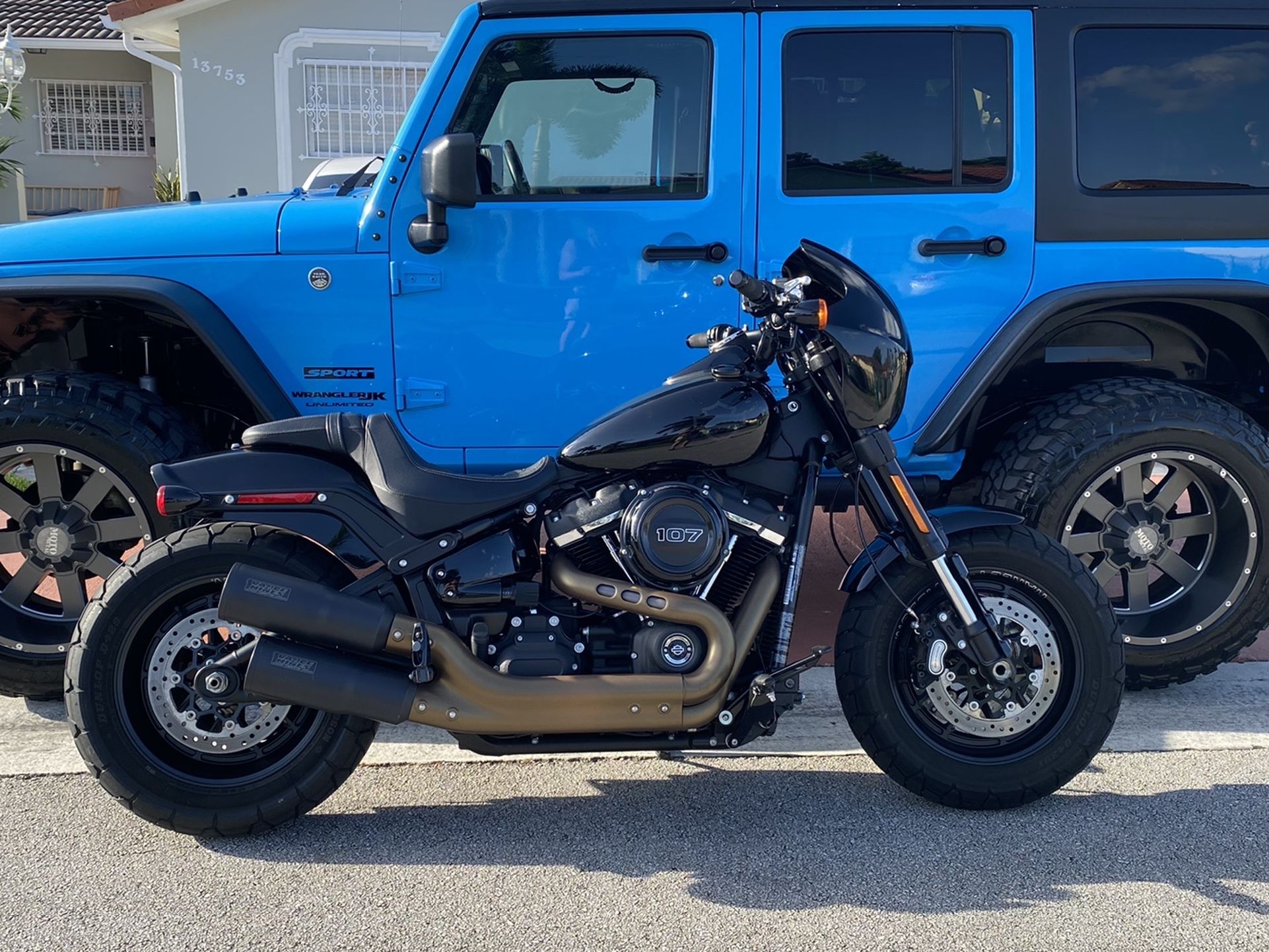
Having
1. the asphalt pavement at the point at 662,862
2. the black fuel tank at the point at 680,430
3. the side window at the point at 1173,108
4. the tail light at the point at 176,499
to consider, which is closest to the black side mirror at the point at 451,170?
the black fuel tank at the point at 680,430

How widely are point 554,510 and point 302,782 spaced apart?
1.00 meters

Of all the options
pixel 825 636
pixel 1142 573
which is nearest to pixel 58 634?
pixel 825 636

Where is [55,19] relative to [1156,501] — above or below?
above

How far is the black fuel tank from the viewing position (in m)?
3.22

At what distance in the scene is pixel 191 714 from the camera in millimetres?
3303

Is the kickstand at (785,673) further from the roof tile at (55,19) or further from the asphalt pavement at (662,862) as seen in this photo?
the roof tile at (55,19)

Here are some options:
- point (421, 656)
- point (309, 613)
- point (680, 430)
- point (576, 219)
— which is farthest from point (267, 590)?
point (576, 219)

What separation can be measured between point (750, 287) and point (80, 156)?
1827cm

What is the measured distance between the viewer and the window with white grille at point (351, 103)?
13656 mm

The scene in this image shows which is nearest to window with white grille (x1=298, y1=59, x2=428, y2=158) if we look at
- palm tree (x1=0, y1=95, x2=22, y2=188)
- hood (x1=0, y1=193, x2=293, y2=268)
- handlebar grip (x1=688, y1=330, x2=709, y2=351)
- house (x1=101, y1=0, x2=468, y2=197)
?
house (x1=101, y1=0, x2=468, y2=197)

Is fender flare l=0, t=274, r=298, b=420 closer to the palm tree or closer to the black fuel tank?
the black fuel tank

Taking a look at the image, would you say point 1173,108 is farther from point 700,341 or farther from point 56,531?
point 56,531

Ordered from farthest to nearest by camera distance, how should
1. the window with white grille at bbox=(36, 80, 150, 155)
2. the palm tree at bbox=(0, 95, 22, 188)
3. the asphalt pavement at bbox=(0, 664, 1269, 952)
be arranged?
the window with white grille at bbox=(36, 80, 150, 155)
the palm tree at bbox=(0, 95, 22, 188)
the asphalt pavement at bbox=(0, 664, 1269, 952)

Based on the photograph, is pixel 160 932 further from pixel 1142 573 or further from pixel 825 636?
pixel 1142 573
